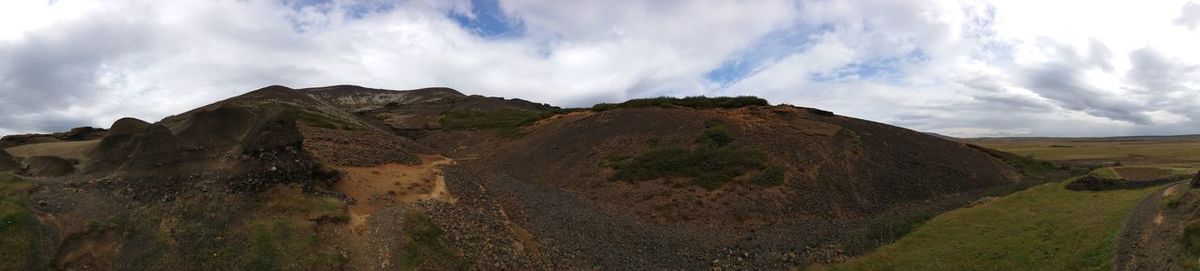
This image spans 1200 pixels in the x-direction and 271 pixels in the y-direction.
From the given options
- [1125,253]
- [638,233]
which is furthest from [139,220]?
[1125,253]

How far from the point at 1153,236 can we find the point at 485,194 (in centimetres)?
2558

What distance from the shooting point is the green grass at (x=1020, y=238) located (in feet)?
55.0

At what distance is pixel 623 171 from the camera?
30.7 meters

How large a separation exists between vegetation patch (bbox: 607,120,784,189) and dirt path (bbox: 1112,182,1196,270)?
13.3m

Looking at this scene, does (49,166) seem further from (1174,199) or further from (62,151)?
(1174,199)

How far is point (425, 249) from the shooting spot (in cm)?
1662

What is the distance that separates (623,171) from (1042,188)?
75.6ft

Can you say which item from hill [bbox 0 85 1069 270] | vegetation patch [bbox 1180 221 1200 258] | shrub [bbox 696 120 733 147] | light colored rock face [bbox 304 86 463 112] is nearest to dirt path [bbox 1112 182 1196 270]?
vegetation patch [bbox 1180 221 1200 258]

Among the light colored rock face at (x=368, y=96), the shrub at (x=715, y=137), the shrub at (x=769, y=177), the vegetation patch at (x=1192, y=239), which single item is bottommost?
the vegetation patch at (x=1192, y=239)

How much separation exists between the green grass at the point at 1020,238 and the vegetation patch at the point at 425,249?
45.9 feet

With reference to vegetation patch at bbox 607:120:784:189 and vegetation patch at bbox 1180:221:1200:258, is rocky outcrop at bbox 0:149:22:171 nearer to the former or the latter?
vegetation patch at bbox 607:120:784:189

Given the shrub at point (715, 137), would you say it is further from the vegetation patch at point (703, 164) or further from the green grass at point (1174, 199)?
the green grass at point (1174, 199)

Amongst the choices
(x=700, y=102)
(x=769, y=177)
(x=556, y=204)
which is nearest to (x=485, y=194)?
(x=556, y=204)

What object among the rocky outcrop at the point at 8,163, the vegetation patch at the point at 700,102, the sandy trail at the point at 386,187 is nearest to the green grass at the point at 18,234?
the sandy trail at the point at 386,187
